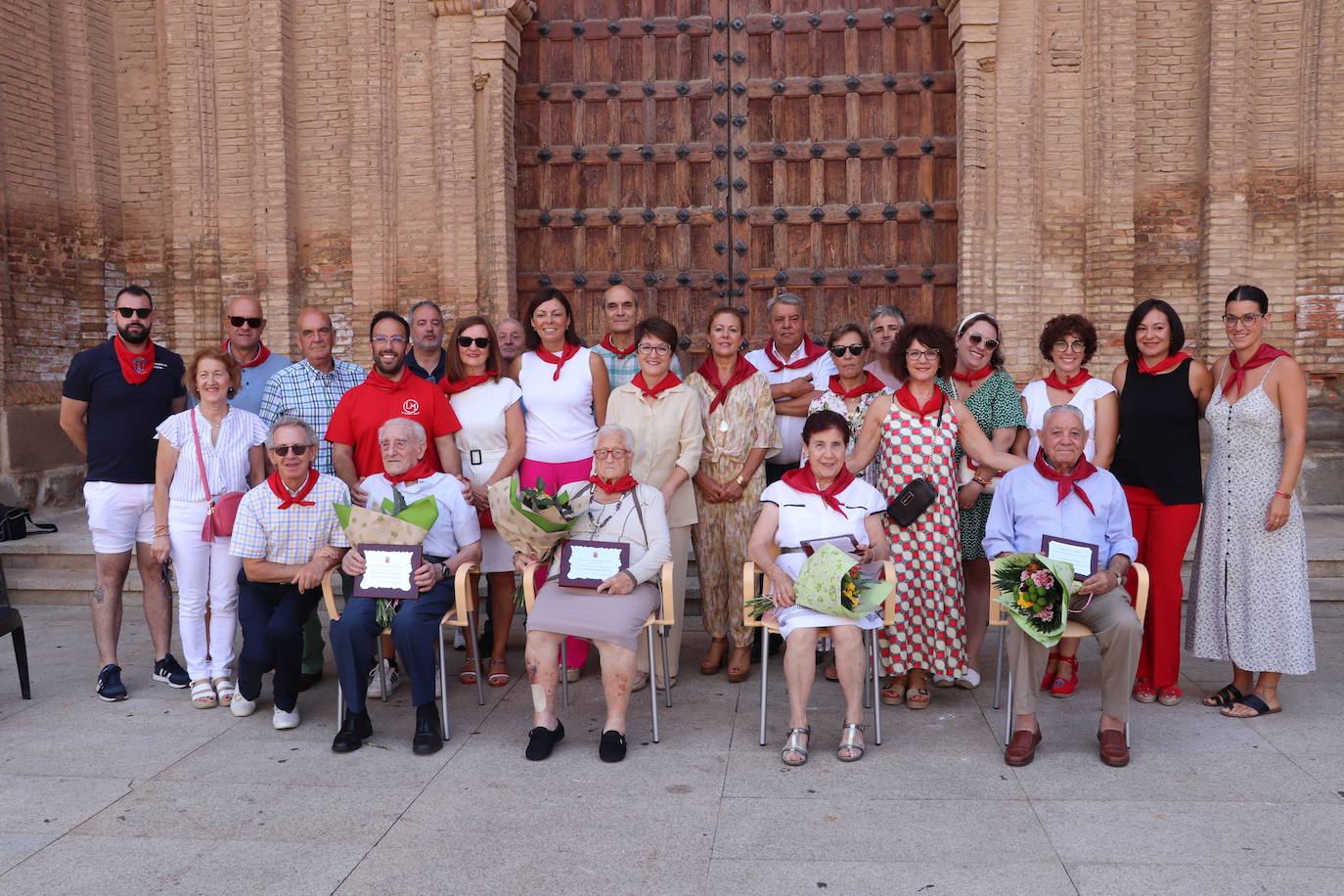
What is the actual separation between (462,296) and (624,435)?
15.7 feet

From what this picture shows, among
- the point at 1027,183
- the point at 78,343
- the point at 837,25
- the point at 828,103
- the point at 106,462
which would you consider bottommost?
the point at 106,462

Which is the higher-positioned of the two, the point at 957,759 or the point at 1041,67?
the point at 1041,67

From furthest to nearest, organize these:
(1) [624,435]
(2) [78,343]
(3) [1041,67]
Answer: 1. (2) [78,343]
2. (3) [1041,67]
3. (1) [624,435]

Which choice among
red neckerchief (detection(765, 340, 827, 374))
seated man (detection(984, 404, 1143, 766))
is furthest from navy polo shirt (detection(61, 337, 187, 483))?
seated man (detection(984, 404, 1143, 766))

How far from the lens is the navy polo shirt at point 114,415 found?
5.33 metres

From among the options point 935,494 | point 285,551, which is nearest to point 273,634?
point 285,551

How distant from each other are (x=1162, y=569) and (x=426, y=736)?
3238mm

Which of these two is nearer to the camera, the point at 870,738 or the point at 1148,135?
the point at 870,738

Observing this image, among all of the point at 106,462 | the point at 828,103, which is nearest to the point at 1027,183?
the point at 828,103

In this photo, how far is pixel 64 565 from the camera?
305 inches

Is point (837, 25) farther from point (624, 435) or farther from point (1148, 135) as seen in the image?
point (624, 435)

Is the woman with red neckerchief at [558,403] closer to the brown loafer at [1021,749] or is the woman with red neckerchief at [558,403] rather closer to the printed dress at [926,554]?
the printed dress at [926,554]

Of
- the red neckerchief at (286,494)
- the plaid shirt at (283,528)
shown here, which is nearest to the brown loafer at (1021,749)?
the plaid shirt at (283,528)

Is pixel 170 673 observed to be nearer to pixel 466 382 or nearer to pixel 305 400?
pixel 305 400
